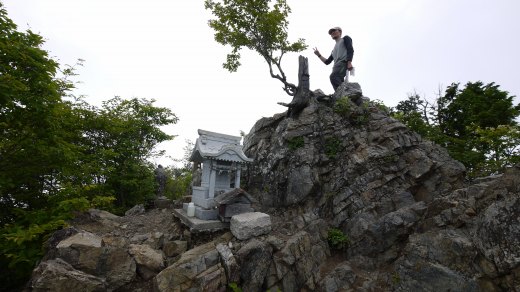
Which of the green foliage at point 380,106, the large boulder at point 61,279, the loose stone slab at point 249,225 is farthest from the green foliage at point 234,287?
the green foliage at point 380,106

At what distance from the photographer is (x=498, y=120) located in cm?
1722

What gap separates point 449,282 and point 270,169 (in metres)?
7.33

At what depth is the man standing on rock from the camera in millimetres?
13102

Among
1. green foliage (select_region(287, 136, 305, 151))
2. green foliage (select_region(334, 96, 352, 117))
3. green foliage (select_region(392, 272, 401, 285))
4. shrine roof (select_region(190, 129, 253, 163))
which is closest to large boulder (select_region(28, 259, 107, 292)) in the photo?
shrine roof (select_region(190, 129, 253, 163))

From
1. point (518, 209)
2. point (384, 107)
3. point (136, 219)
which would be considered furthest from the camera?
point (384, 107)

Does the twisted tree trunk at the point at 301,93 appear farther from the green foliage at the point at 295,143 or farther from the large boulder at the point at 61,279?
the large boulder at the point at 61,279

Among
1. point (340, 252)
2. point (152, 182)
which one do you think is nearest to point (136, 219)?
point (152, 182)

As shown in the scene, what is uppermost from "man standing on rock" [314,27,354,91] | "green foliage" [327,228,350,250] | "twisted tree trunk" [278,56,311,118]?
"man standing on rock" [314,27,354,91]

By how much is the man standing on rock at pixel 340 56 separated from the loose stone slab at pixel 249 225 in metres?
10.1

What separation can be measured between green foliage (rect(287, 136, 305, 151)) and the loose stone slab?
4.35 m

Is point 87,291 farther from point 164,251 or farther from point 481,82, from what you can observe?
point 481,82

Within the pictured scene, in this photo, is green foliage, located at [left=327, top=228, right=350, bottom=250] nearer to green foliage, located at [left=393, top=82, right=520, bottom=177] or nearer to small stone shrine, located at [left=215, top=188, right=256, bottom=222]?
small stone shrine, located at [left=215, top=188, right=256, bottom=222]

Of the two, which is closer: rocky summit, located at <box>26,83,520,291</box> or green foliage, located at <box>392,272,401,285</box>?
rocky summit, located at <box>26,83,520,291</box>

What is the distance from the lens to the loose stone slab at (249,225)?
23.6 feet
